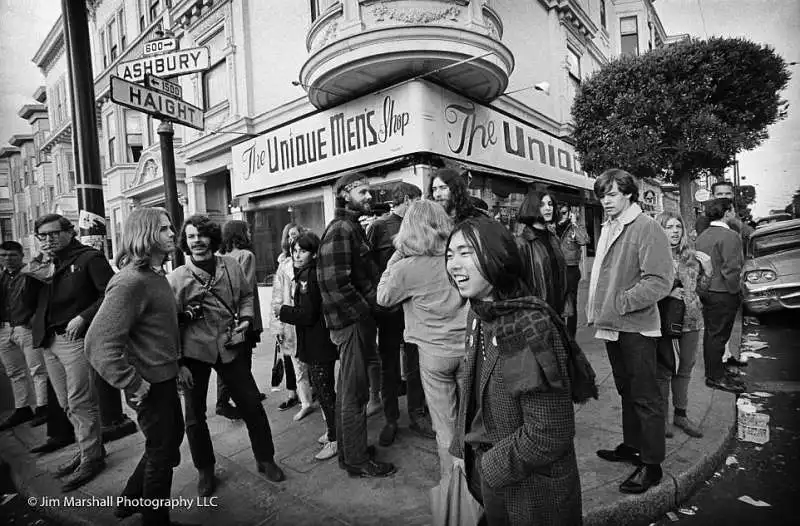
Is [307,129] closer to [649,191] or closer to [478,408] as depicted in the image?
[478,408]

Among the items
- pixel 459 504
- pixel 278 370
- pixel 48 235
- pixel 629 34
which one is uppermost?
pixel 629 34

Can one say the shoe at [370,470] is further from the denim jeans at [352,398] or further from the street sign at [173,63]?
the street sign at [173,63]

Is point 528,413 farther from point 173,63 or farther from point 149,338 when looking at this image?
point 173,63

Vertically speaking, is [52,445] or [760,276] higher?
[760,276]

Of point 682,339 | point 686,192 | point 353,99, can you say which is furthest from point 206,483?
point 686,192

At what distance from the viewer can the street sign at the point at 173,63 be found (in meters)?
5.04

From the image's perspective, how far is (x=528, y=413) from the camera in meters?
1.33

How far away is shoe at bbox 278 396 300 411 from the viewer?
438cm

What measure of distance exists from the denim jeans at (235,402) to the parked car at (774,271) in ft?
25.4

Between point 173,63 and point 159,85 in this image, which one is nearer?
point 159,85

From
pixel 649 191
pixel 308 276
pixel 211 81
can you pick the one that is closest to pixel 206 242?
pixel 308 276

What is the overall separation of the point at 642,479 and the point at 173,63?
637 centimetres

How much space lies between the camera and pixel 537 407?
1311 mm

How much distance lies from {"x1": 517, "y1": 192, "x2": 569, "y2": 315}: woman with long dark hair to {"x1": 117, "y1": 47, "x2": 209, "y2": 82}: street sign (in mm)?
4299
